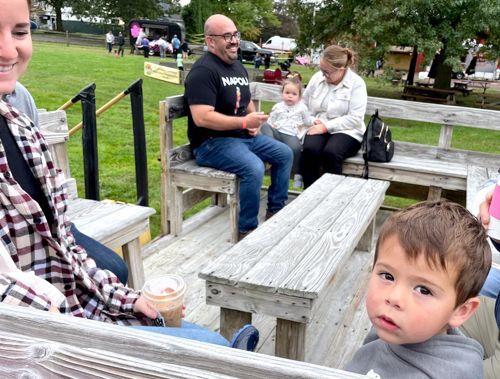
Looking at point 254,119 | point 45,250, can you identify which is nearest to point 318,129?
point 254,119

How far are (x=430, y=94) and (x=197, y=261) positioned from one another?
12.1 meters

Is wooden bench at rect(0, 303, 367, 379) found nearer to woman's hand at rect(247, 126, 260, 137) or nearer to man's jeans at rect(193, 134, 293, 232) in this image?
man's jeans at rect(193, 134, 293, 232)

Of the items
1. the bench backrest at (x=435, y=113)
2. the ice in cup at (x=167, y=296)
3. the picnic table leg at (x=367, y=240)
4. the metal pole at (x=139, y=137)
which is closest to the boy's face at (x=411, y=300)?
the ice in cup at (x=167, y=296)

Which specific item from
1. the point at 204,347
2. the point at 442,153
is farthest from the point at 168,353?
the point at 442,153

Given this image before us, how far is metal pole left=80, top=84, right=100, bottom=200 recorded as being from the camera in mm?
3328

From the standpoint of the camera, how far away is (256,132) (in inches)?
171

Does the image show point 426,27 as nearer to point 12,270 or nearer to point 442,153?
point 442,153

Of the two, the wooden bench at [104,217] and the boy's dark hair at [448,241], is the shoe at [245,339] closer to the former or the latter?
the boy's dark hair at [448,241]

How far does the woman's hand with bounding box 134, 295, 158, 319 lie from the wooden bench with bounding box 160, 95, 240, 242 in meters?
2.29

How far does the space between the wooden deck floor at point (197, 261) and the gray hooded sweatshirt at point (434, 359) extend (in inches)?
57.1

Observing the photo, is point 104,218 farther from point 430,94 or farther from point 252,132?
point 430,94

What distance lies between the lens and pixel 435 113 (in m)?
4.96

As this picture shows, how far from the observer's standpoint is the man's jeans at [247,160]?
13.2ft

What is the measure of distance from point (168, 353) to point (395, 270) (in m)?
0.66
